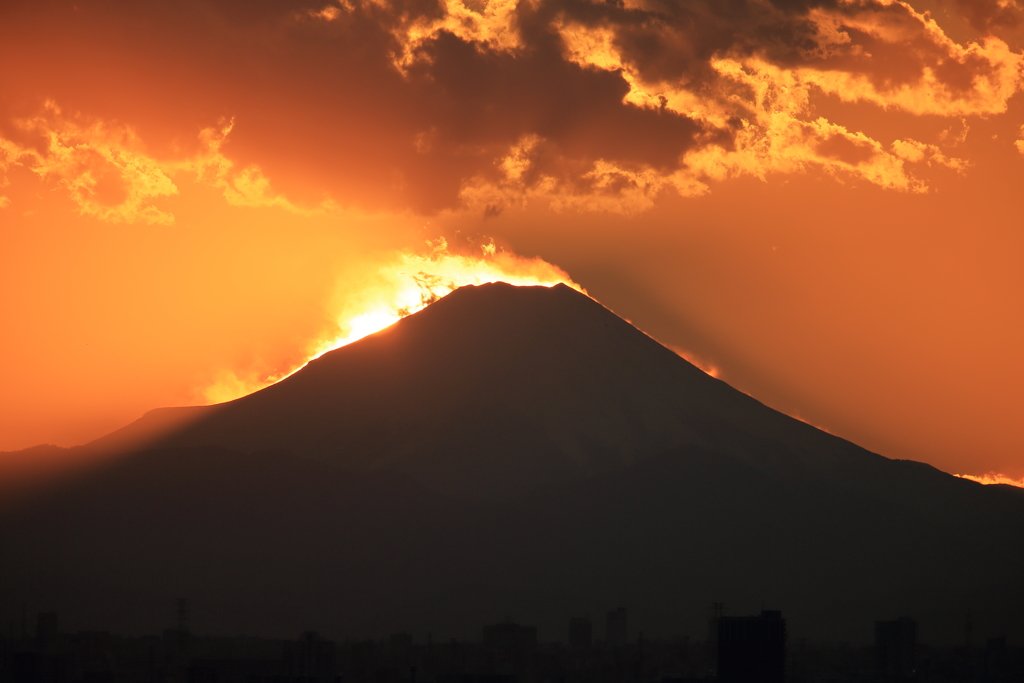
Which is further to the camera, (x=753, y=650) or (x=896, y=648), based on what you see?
(x=896, y=648)

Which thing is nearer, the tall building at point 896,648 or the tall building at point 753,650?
the tall building at point 753,650

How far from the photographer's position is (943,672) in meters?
170

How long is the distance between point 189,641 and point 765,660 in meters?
105

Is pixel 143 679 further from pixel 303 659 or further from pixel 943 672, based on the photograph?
pixel 943 672

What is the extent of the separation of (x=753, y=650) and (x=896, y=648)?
69.1 m

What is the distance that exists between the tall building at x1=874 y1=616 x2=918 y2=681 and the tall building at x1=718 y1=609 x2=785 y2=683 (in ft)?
176

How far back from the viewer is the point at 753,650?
122 m

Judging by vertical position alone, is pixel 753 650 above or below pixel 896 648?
above

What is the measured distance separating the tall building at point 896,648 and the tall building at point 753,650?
53705 millimetres

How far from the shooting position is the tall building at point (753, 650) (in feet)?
395

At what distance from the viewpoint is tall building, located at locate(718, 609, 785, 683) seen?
12044 centimetres

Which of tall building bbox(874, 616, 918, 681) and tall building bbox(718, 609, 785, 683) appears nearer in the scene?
tall building bbox(718, 609, 785, 683)

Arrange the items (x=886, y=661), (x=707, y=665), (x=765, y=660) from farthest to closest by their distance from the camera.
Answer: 1. (x=886, y=661)
2. (x=707, y=665)
3. (x=765, y=660)

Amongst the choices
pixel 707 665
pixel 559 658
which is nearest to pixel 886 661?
pixel 707 665
